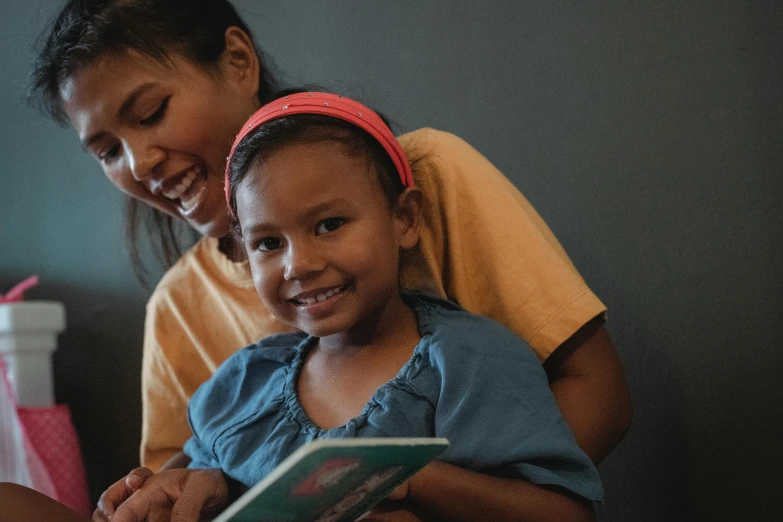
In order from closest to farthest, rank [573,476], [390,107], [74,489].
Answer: [573,476] < [390,107] < [74,489]

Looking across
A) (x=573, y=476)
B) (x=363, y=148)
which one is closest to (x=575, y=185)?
(x=363, y=148)

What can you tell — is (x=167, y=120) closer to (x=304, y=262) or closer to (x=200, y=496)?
(x=304, y=262)

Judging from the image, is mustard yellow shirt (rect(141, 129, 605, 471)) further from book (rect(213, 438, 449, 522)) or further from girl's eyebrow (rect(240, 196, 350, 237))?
book (rect(213, 438, 449, 522))

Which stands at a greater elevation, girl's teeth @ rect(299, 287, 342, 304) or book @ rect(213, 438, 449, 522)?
girl's teeth @ rect(299, 287, 342, 304)

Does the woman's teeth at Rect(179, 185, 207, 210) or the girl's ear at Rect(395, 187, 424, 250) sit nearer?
the girl's ear at Rect(395, 187, 424, 250)

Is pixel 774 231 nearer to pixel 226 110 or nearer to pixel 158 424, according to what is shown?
pixel 226 110

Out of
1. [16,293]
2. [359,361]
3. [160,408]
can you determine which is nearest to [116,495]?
[359,361]

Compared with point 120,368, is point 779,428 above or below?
above

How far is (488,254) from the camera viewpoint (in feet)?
3.44

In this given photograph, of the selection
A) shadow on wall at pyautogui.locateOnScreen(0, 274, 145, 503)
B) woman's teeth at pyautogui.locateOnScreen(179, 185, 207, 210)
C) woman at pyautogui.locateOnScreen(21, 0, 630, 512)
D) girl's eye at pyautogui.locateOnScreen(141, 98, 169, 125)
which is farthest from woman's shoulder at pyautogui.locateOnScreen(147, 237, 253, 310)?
shadow on wall at pyautogui.locateOnScreen(0, 274, 145, 503)

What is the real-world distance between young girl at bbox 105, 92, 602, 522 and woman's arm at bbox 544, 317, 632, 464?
0.09 metres

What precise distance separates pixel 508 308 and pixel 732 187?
398 millimetres

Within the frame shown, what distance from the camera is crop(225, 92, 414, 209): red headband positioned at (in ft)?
3.10

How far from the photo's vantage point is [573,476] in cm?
81
